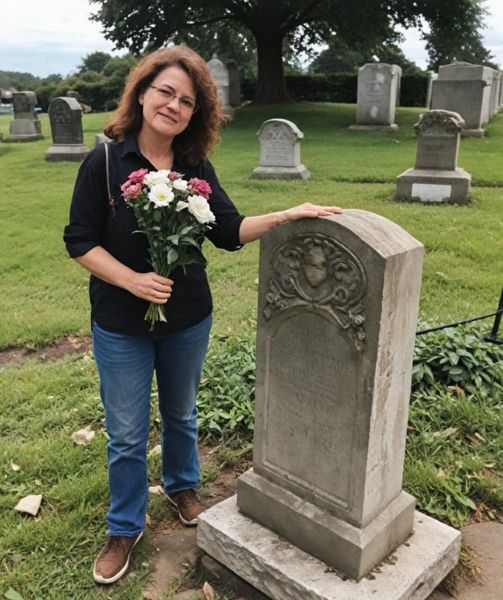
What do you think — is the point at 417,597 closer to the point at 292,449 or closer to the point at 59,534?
the point at 292,449

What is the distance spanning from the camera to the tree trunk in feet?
82.7

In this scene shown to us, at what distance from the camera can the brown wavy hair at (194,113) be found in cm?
238

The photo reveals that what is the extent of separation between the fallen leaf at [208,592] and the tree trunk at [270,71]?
25073mm

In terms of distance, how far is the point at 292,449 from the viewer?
8.14ft

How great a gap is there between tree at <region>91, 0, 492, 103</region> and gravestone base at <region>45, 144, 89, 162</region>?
9.21 metres

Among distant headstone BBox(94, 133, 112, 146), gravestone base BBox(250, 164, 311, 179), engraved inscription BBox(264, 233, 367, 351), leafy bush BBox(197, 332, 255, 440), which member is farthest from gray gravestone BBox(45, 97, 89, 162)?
engraved inscription BBox(264, 233, 367, 351)

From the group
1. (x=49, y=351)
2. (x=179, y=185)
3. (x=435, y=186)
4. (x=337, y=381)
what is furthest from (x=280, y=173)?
(x=337, y=381)

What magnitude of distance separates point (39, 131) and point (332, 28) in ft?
41.8

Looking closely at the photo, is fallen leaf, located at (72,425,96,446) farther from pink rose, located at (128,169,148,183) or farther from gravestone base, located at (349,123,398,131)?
gravestone base, located at (349,123,398,131)

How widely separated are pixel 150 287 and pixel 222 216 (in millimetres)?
583

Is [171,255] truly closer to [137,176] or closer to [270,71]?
[137,176]

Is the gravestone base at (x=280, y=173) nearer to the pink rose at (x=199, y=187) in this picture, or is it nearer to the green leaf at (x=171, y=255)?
the pink rose at (x=199, y=187)

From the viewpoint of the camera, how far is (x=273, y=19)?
965 inches

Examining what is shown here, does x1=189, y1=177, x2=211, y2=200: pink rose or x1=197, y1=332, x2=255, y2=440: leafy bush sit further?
x1=197, y1=332, x2=255, y2=440: leafy bush
